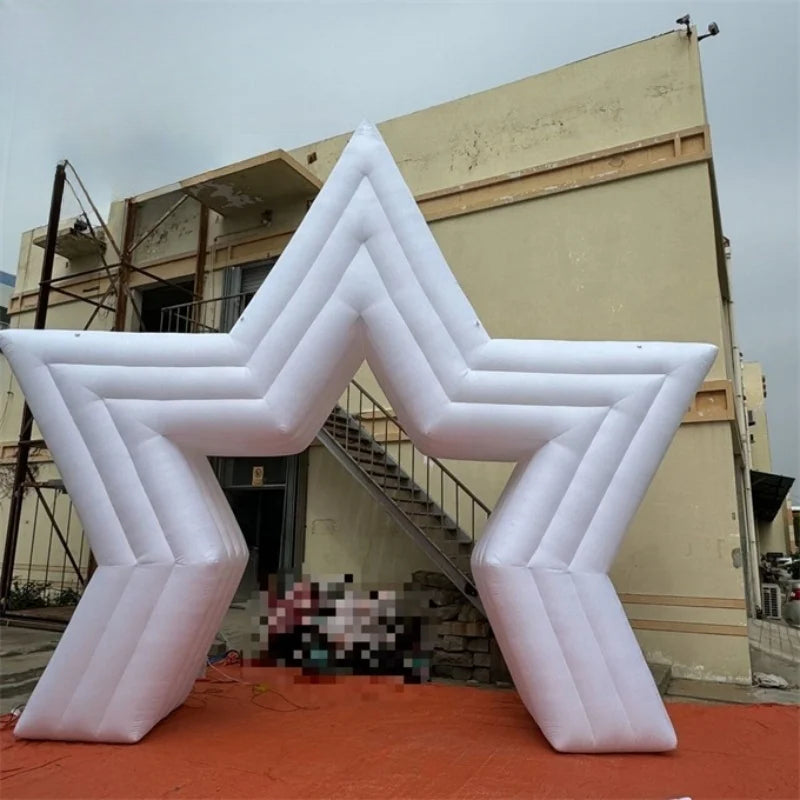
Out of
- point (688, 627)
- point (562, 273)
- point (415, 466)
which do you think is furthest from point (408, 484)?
point (688, 627)

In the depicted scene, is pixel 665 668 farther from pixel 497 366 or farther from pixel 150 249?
pixel 150 249

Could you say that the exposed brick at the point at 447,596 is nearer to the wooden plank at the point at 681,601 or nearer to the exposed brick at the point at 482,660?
the exposed brick at the point at 482,660

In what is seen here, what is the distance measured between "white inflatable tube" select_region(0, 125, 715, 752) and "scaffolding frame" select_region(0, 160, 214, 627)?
585 cm

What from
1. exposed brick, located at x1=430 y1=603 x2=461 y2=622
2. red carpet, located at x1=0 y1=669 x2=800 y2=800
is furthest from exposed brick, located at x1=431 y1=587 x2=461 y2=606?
red carpet, located at x1=0 y1=669 x2=800 y2=800

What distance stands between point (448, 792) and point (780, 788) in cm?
201

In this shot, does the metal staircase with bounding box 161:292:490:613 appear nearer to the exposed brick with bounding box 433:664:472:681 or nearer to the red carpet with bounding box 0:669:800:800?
the exposed brick with bounding box 433:664:472:681

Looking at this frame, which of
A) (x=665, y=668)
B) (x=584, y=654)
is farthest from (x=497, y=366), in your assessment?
(x=665, y=668)

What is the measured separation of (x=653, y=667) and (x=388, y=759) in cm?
A: 383

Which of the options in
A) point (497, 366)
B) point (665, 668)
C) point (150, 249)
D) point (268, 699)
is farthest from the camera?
point (150, 249)

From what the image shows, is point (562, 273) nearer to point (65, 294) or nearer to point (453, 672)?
point (453, 672)

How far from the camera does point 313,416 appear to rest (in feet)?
16.5

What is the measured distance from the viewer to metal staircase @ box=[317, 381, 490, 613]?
7543 millimetres

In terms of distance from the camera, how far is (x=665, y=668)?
22.9ft

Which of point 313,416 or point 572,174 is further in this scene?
point 572,174
